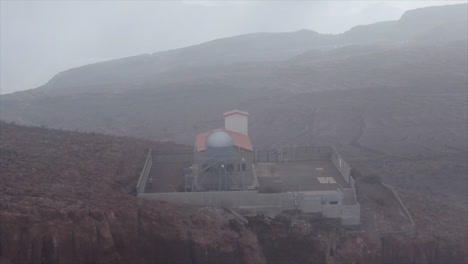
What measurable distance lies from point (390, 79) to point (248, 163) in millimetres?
48411

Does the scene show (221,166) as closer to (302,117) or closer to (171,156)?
(171,156)

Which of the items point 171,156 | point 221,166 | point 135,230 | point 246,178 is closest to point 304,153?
point 246,178

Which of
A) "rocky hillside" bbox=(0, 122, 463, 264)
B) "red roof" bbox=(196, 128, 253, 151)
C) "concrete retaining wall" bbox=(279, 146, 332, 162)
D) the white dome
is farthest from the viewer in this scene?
"concrete retaining wall" bbox=(279, 146, 332, 162)

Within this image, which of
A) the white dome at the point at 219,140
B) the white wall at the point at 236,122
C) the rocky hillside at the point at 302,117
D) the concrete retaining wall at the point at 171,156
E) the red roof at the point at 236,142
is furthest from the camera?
the white wall at the point at 236,122

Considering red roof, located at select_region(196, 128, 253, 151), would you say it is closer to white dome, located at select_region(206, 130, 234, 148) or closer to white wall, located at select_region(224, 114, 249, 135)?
white dome, located at select_region(206, 130, 234, 148)

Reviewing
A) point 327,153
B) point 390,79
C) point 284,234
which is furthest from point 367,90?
point 284,234

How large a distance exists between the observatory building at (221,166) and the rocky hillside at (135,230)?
6.42 ft

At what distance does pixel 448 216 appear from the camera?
74.0 feet

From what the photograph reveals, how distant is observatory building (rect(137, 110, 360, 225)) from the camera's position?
60.2ft

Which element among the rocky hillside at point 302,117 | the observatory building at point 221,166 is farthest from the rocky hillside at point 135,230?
the observatory building at point 221,166

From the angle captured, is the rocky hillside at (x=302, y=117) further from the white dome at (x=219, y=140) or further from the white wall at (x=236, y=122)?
the white wall at (x=236, y=122)

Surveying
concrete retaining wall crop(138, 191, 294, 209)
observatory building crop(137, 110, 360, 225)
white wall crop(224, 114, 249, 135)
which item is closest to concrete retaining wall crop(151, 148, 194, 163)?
observatory building crop(137, 110, 360, 225)

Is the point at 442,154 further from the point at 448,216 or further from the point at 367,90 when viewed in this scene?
the point at 367,90

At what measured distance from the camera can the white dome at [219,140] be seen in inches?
783
